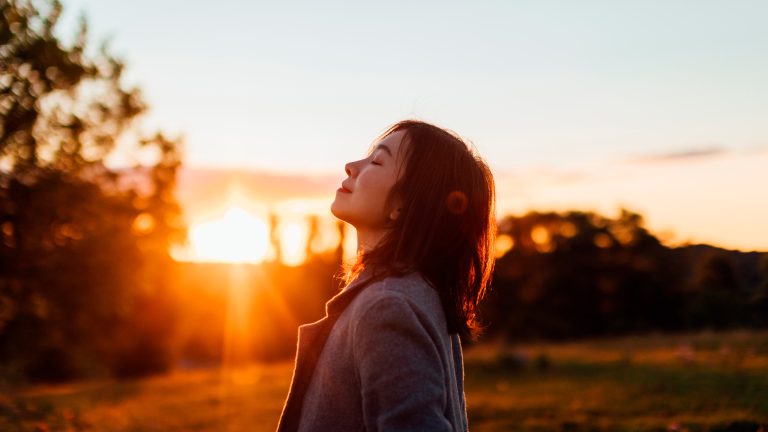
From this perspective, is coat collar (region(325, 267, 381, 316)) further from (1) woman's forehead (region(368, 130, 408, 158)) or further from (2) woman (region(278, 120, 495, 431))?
(1) woman's forehead (region(368, 130, 408, 158))

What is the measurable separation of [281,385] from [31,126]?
9.39m

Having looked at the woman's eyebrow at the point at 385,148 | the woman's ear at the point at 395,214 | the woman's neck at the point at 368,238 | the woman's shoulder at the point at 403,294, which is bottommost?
the woman's shoulder at the point at 403,294

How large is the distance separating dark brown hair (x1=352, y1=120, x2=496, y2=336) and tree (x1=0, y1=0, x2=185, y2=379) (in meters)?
18.5

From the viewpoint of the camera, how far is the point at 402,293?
203 cm

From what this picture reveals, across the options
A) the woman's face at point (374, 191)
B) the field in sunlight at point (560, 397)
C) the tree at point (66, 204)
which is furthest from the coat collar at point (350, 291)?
the tree at point (66, 204)

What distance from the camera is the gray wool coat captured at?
190cm

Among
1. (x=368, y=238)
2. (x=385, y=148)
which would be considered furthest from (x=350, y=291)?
(x=385, y=148)

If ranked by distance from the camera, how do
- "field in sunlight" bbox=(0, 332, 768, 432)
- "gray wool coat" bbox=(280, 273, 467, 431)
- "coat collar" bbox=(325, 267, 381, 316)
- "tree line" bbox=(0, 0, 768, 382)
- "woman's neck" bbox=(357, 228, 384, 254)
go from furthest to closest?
"tree line" bbox=(0, 0, 768, 382)
"field in sunlight" bbox=(0, 332, 768, 432)
"woman's neck" bbox=(357, 228, 384, 254)
"coat collar" bbox=(325, 267, 381, 316)
"gray wool coat" bbox=(280, 273, 467, 431)

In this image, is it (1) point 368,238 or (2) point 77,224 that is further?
(2) point 77,224

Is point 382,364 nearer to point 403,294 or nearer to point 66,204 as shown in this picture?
point 403,294

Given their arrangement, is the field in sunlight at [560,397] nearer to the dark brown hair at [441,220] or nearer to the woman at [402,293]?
the woman at [402,293]

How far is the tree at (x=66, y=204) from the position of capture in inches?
749

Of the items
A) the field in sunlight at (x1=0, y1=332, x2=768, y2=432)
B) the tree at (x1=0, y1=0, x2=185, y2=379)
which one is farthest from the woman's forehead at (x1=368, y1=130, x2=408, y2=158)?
the tree at (x1=0, y1=0, x2=185, y2=379)

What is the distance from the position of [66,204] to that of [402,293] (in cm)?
1972
